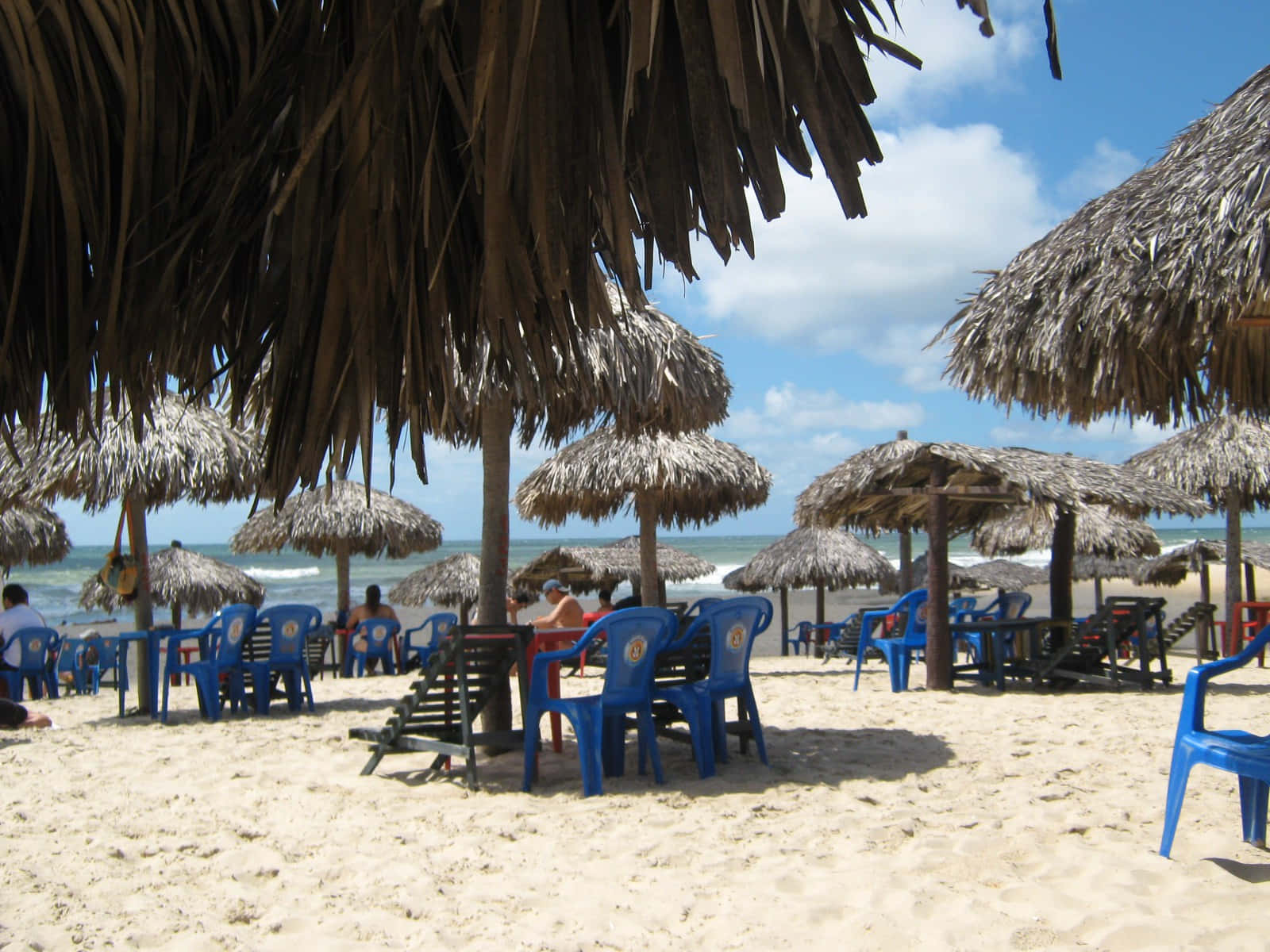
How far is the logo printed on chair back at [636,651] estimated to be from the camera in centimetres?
468

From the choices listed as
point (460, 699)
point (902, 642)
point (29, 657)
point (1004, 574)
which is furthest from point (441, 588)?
point (460, 699)

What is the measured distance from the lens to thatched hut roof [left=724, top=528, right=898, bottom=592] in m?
16.4

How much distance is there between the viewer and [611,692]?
4.70 meters

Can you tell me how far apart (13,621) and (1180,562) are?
18003 millimetres

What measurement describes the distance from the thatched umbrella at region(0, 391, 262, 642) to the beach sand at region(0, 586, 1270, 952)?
2194 mm

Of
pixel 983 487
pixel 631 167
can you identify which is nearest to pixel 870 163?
pixel 631 167

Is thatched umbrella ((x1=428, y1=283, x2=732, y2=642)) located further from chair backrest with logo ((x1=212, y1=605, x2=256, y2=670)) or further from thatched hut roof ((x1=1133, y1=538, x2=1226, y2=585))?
thatched hut roof ((x1=1133, y1=538, x2=1226, y2=585))

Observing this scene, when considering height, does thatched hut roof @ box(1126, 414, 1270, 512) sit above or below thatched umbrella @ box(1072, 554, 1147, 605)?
above

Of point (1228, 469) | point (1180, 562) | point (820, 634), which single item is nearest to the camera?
point (1228, 469)

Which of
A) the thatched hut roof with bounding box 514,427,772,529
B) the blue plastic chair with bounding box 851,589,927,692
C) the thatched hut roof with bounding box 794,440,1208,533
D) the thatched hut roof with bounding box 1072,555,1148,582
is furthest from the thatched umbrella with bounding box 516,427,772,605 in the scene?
the thatched hut roof with bounding box 1072,555,1148,582

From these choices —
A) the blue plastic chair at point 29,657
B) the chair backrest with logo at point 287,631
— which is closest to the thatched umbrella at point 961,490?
the chair backrest with logo at point 287,631

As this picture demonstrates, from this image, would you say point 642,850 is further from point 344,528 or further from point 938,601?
point 344,528

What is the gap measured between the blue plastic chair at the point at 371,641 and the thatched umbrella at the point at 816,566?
660 cm

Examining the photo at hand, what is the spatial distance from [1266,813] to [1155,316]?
6.69ft
